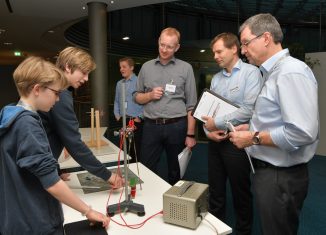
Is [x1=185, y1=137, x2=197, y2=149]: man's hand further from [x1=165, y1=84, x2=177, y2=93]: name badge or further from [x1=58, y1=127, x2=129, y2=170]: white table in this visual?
[x1=58, y1=127, x2=129, y2=170]: white table

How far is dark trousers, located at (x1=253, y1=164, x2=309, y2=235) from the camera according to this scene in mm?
1424

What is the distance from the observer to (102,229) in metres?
1.20

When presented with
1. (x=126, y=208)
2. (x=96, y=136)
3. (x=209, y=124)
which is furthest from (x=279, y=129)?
(x=96, y=136)

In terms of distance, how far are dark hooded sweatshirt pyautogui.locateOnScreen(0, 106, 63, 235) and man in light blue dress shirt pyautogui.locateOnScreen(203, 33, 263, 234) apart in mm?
1207

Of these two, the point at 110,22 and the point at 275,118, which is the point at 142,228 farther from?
the point at 110,22

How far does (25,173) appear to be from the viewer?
42.6 inches

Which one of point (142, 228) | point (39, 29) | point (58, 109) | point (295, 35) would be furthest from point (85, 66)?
point (39, 29)

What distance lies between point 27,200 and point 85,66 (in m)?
0.77

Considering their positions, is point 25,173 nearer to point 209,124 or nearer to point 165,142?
point 209,124

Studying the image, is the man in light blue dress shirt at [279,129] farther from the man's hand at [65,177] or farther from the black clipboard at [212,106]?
the man's hand at [65,177]

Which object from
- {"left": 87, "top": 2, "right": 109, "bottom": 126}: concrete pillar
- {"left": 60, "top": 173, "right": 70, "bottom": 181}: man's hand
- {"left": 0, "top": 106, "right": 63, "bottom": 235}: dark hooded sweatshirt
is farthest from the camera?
{"left": 87, "top": 2, "right": 109, "bottom": 126}: concrete pillar

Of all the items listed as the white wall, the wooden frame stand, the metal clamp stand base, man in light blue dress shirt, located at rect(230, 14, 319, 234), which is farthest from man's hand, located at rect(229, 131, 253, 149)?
the white wall

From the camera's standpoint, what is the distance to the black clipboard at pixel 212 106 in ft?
6.35

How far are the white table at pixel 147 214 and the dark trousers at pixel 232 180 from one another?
1.87 ft
